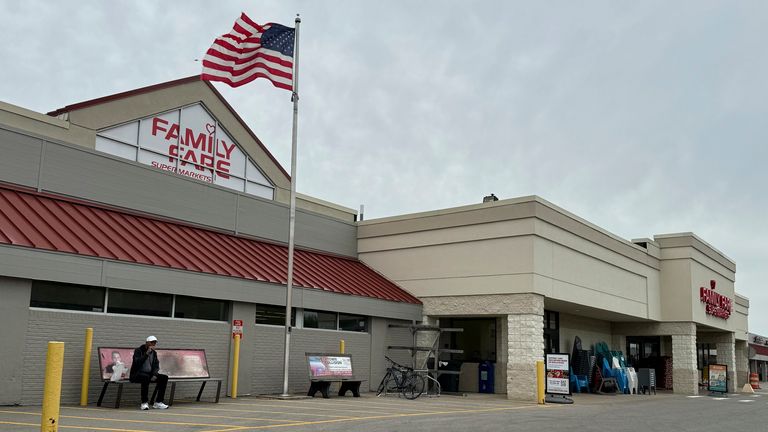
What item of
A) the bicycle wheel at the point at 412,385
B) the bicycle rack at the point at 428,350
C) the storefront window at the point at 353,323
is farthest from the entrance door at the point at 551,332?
the storefront window at the point at 353,323

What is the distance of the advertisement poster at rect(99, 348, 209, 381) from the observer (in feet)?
50.8

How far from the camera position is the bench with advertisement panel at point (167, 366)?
15406mm

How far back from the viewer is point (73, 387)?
51.5 feet

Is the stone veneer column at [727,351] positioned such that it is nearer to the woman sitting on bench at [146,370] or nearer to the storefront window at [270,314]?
the storefront window at [270,314]

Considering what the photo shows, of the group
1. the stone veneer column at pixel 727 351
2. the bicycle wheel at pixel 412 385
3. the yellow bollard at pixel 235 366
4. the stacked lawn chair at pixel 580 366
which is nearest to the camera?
the yellow bollard at pixel 235 366

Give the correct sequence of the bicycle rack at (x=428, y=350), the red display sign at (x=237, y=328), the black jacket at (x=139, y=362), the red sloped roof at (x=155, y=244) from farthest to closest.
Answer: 1. the bicycle rack at (x=428, y=350)
2. the red display sign at (x=237, y=328)
3. the red sloped roof at (x=155, y=244)
4. the black jacket at (x=139, y=362)

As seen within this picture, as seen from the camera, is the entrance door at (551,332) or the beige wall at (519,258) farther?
the entrance door at (551,332)

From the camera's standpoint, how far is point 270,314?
2119cm

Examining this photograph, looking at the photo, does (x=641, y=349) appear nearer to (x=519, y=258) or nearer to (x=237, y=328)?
(x=519, y=258)

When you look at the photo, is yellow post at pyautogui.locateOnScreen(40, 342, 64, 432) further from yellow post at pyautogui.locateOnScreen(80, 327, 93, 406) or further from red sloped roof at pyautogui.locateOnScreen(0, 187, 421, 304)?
yellow post at pyautogui.locateOnScreen(80, 327, 93, 406)

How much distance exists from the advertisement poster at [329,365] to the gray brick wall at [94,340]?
8.63ft

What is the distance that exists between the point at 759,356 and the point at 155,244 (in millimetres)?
67836

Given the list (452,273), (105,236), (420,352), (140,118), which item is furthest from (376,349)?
(140,118)

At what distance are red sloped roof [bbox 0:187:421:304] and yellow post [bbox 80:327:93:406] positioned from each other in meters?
1.80
